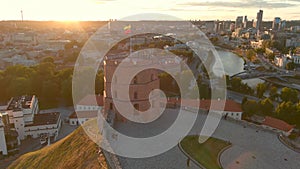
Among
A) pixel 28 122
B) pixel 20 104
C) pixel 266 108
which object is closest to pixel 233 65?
pixel 266 108

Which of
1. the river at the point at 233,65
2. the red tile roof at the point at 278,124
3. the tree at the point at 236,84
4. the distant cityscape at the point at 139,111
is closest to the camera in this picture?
the distant cityscape at the point at 139,111

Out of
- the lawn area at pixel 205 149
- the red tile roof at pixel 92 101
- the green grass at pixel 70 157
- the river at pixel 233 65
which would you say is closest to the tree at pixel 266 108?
the lawn area at pixel 205 149

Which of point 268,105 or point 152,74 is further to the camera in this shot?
point 268,105

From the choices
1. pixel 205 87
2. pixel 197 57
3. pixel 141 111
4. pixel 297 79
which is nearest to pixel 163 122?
pixel 141 111

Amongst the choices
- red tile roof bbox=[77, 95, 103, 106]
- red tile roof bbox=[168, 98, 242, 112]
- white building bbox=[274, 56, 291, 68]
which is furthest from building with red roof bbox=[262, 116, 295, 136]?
white building bbox=[274, 56, 291, 68]

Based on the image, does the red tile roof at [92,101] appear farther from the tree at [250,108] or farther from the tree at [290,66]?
the tree at [290,66]

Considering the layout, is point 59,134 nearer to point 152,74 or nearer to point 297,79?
point 152,74

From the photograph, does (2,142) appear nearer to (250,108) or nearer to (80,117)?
(80,117)
